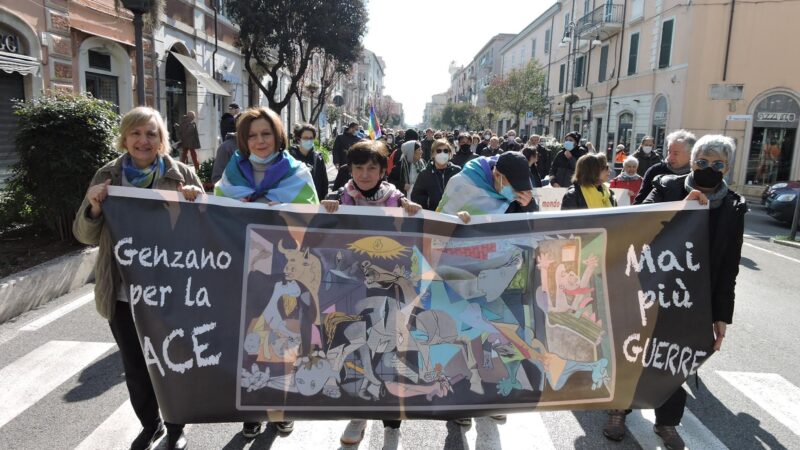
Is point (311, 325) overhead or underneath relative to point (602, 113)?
underneath

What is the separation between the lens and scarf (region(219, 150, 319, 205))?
3.17 meters

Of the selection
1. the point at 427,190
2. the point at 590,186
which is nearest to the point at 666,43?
the point at 427,190

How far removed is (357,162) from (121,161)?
4.32 ft

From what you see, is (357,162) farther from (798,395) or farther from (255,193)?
(798,395)

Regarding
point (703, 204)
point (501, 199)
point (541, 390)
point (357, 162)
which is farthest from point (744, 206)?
point (357, 162)

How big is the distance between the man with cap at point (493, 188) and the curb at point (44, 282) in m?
4.16

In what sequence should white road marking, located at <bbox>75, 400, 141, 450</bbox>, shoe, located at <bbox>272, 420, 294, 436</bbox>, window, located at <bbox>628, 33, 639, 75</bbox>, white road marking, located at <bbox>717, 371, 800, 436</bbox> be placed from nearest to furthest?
1. white road marking, located at <bbox>75, 400, 141, 450</bbox>
2. shoe, located at <bbox>272, 420, 294, 436</bbox>
3. white road marking, located at <bbox>717, 371, 800, 436</bbox>
4. window, located at <bbox>628, 33, 639, 75</bbox>

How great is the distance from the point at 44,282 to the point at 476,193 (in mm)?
4594

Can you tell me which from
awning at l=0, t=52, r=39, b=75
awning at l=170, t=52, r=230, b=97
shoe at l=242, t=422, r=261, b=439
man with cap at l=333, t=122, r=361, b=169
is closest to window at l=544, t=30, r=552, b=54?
awning at l=170, t=52, r=230, b=97

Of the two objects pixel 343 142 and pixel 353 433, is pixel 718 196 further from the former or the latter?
pixel 343 142

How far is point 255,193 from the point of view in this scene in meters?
3.18

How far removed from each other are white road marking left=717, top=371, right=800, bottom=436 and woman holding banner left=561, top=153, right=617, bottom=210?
177 centimetres

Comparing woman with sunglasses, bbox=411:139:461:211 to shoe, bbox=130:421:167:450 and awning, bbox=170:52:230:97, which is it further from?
awning, bbox=170:52:230:97

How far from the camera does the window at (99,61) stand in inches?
520
